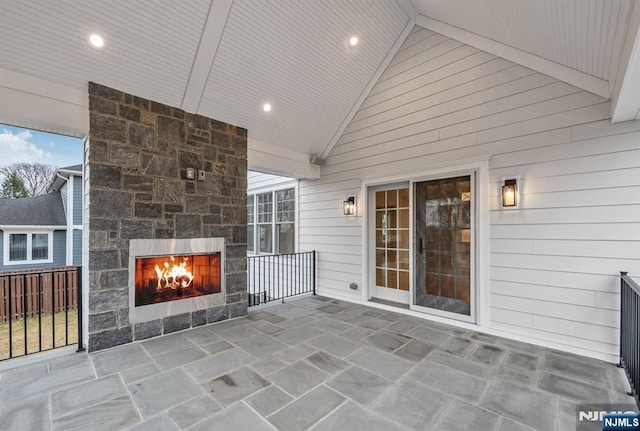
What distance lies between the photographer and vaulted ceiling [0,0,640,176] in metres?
2.54

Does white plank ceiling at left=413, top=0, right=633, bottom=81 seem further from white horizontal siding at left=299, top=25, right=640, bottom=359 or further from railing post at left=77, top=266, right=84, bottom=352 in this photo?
railing post at left=77, top=266, right=84, bottom=352

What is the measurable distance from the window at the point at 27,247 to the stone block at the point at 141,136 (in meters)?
3.46

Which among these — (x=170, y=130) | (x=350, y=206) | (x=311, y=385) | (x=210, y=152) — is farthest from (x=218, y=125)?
(x=311, y=385)

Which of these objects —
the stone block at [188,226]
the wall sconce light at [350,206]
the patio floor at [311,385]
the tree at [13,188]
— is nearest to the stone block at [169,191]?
the stone block at [188,226]

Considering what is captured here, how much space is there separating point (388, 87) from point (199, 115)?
3.01 m

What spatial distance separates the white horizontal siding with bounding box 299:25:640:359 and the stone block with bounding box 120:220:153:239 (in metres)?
3.54

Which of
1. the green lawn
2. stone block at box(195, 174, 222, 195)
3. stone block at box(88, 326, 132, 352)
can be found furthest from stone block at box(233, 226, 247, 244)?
the green lawn

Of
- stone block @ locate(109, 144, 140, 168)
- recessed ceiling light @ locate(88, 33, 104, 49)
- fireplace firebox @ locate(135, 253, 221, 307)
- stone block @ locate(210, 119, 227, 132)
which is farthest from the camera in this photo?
stone block @ locate(210, 119, 227, 132)

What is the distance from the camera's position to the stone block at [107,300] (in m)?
3.07

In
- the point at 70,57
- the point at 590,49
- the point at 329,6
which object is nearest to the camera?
the point at 590,49

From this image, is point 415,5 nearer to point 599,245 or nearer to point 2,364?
point 599,245

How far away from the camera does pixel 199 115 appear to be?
3926mm

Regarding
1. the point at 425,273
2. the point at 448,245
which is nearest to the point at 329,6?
the point at 448,245

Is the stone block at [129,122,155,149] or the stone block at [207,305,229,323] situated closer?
the stone block at [129,122,155,149]
